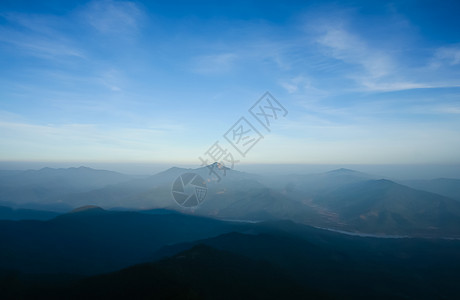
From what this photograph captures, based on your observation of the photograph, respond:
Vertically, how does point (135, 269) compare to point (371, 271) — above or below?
above

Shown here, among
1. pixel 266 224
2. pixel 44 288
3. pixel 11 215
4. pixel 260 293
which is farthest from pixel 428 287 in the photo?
pixel 11 215

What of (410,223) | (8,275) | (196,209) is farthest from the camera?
(196,209)

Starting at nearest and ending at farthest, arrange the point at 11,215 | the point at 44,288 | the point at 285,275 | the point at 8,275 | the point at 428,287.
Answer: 1. the point at 44,288
2. the point at 8,275
3. the point at 285,275
4. the point at 428,287
5. the point at 11,215

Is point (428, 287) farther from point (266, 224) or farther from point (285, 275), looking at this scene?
point (266, 224)

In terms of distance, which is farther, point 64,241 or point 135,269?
point 64,241

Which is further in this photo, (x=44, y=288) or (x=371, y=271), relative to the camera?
(x=371, y=271)

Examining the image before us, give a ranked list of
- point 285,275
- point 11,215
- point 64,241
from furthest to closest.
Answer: point 11,215, point 64,241, point 285,275

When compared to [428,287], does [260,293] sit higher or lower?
higher

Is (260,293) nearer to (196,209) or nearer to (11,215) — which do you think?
(196,209)

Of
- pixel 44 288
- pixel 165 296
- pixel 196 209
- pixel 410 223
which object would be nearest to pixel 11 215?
pixel 196 209
